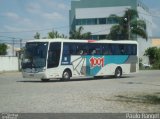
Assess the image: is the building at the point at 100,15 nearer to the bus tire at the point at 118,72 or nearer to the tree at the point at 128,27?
the tree at the point at 128,27

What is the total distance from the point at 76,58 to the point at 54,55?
2438 millimetres

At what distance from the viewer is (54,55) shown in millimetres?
31891

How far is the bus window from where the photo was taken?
3164cm

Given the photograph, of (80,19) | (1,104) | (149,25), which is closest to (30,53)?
(1,104)

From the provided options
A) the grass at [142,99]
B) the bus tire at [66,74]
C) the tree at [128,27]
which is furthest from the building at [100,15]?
the grass at [142,99]

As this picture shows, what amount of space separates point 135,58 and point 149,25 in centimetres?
7562

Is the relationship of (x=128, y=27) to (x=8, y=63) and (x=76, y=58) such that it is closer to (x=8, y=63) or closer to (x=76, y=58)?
(x=8, y=63)

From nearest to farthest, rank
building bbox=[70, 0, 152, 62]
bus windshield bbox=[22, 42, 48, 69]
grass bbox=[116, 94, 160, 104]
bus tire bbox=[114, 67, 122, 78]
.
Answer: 1. grass bbox=[116, 94, 160, 104]
2. bus windshield bbox=[22, 42, 48, 69]
3. bus tire bbox=[114, 67, 122, 78]
4. building bbox=[70, 0, 152, 62]

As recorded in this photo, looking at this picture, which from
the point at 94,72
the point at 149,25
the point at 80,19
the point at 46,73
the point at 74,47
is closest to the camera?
the point at 46,73

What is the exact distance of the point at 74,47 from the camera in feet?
110

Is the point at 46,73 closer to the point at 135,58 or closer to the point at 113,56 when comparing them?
the point at 113,56

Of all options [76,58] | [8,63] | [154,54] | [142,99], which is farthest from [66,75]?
[154,54]

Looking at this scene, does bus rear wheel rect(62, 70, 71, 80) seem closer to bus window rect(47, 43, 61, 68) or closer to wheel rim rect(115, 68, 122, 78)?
bus window rect(47, 43, 61, 68)

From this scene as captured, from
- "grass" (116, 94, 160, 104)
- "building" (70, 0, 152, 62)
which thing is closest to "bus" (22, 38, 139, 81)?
"grass" (116, 94, 160, 104)
